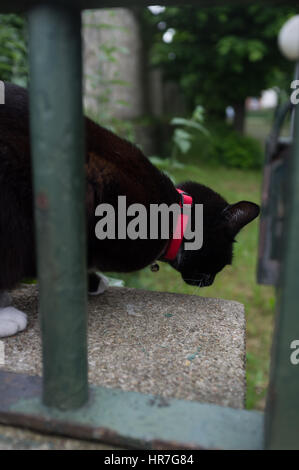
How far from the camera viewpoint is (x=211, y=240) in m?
1.51

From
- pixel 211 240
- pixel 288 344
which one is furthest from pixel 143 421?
pixel 211 240

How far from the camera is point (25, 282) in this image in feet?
5.06

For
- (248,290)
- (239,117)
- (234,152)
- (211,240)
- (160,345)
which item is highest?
(239,117)

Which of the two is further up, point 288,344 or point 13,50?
point 13,50

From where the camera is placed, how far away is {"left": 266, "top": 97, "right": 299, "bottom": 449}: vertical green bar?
0.56 meters

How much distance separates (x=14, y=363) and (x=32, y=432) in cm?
24

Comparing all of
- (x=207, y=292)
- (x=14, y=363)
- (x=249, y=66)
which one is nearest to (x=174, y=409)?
(x=14, y=363)

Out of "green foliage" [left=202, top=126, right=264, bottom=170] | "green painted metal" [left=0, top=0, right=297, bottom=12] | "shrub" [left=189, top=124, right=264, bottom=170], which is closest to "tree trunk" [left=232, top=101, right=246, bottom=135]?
"shrub" [left=189, top=124, right=264, bottom=170]

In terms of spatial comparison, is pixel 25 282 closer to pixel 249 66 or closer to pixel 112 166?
pixel 112 166

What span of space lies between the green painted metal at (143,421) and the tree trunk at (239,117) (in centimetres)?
746

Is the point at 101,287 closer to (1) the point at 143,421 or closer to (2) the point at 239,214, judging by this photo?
(2) the point at 239,214

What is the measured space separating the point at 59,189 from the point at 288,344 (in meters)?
0.40

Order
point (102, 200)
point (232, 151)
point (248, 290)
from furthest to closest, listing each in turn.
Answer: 1. point (232, 151)
2. point (248, 290)
3. point (102, 200)

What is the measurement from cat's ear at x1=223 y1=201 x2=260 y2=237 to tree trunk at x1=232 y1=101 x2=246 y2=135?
21.7ft
